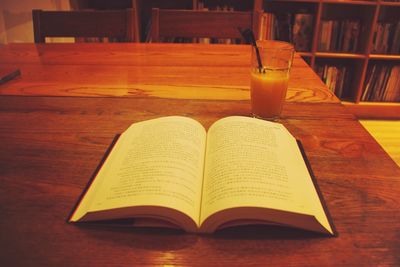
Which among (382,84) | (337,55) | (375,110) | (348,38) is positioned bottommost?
(375,110)

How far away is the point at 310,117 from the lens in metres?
0.73

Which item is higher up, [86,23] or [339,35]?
[86,23]

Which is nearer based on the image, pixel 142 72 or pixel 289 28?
pixel 142 72

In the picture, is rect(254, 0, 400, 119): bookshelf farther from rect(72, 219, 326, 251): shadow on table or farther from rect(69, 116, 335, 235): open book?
rect(72, 219, 326, 251): shadow on table

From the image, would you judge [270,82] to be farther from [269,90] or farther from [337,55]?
[337,55]

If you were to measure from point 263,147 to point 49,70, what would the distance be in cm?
75

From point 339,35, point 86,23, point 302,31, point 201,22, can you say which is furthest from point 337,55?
point 86,23

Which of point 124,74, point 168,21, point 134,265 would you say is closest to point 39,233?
point 134,265

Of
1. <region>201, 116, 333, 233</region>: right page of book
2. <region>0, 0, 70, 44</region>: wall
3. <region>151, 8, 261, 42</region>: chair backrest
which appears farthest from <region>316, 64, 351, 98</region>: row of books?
A: <region>201, 116, 333, 233</region>: right page of book

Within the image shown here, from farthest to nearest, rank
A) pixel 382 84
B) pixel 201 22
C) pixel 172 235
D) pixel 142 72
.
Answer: pixel 382 84 < pixel 201 22 < pixel 142 72 < pixel 172 235

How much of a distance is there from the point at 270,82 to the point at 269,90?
0.08 ft

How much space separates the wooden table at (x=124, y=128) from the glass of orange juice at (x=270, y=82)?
0.04 m

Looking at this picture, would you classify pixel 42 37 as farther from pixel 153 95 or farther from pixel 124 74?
pixel 153 95

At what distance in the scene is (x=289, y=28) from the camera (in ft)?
7.86
